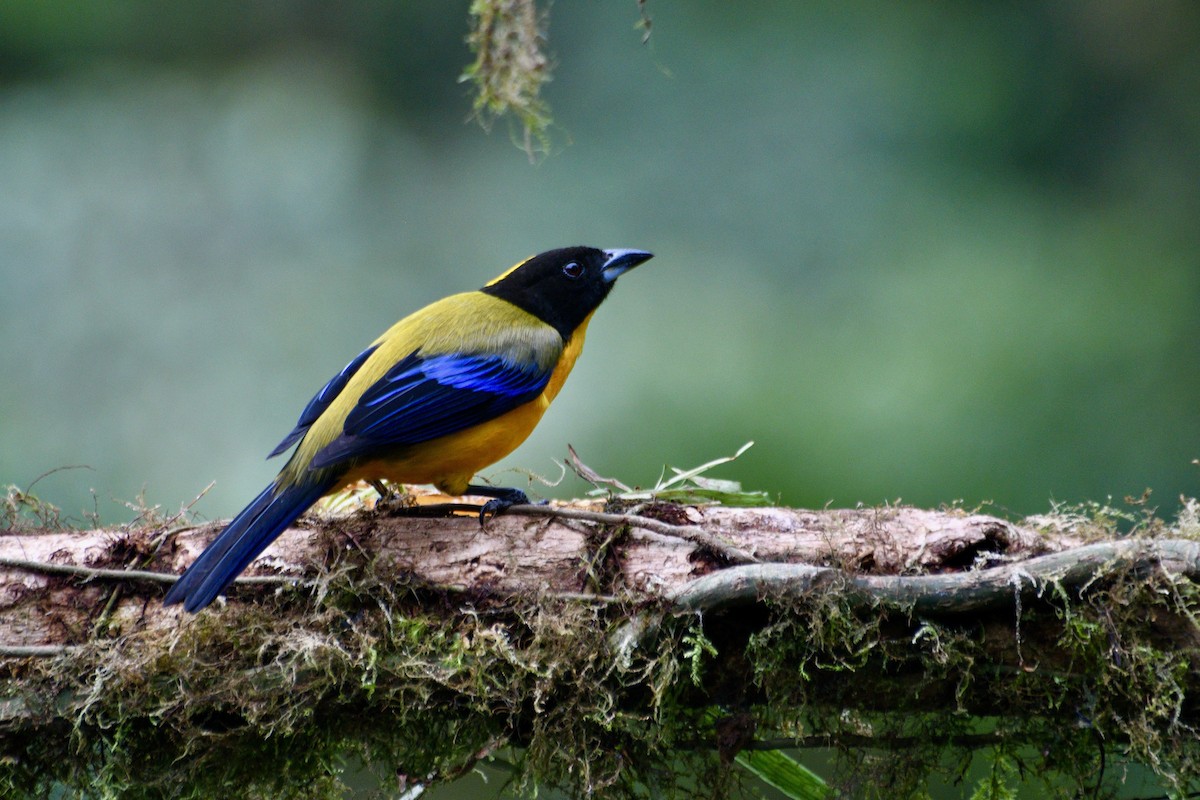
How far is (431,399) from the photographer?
3.52m

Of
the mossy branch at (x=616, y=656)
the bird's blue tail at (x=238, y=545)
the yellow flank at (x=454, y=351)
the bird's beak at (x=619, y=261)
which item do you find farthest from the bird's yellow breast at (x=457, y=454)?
the bird's beak at (x=619, y=261)

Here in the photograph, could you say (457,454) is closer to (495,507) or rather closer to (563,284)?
(495,507)

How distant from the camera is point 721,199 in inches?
273

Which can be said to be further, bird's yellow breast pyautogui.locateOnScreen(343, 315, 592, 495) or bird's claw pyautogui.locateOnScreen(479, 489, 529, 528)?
bird's yellow breast pyautogui.locateOnScreen(343, 315, 592, 495)

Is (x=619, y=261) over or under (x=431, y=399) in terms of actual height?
over

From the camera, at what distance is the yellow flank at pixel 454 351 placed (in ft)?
11.5

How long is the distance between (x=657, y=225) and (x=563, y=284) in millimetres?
2712

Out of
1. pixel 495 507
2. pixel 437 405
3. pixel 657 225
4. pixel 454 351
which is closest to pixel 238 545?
pixel 495 507

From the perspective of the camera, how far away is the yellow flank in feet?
11.5

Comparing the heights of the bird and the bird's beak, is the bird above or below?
below

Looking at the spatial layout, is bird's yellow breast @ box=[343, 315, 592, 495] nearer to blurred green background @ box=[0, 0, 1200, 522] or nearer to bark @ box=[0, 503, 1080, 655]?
bark @ box=[0, 503, 1080, 655]

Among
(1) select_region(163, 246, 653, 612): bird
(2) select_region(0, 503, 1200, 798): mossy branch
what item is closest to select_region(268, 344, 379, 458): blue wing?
(1) select_region(163, 246, 653, 612): bird

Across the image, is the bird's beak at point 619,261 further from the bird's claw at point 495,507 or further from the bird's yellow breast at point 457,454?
the bird's claw at point 495,507

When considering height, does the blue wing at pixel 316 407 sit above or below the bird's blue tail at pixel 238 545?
above
